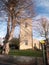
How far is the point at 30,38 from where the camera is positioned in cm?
4716

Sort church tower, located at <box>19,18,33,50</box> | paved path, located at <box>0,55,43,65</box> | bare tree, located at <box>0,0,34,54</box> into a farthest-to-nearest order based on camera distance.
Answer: church tower, located at <box>19,18,33,50</box>, bare tree, located at <box>0,0,34,54</box>, paved path, located at <box>0,55,43,65</box>

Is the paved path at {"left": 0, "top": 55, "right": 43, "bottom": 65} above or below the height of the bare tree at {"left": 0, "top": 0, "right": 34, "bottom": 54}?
below

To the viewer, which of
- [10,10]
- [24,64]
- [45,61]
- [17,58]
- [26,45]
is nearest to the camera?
[45,61]

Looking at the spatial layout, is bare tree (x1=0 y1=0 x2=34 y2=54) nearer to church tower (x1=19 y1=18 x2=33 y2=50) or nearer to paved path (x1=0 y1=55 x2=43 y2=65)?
paved path (x1=0 y1=55 x2=43 y2=65)

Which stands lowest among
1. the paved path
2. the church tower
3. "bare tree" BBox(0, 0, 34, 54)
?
the paved path

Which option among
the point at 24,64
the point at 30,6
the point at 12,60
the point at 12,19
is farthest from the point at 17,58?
the point at 30,6

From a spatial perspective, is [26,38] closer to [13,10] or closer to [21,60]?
[13,10]

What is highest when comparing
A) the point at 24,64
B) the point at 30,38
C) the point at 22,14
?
the point at 22,14

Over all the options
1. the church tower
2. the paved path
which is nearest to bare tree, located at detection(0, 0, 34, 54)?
the paved path

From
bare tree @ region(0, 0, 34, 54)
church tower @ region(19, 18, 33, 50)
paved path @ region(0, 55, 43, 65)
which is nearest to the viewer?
paved path @ region(0, 55, 43, 65)

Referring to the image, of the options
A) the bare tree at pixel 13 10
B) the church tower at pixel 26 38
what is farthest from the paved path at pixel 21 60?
the church tower at pixel 26 38

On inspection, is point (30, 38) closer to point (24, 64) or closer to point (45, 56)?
point (24, 64)

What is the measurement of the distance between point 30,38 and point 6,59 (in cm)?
2524

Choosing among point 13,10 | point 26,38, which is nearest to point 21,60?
point 13,10
